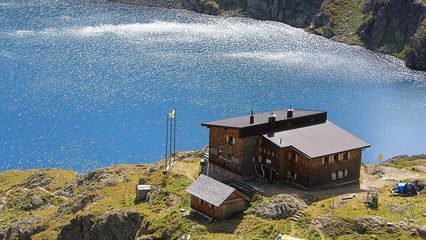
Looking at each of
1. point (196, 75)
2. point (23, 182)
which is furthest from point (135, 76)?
point (23, 182)

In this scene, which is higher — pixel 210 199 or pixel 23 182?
pixel 210 199

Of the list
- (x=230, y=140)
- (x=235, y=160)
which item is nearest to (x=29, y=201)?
(x=230, y=140)

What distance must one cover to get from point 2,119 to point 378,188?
3920 inches

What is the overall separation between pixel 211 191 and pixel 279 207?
811 cm

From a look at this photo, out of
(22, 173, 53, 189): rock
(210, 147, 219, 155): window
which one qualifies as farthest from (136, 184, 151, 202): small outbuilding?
(22, 173, 53, 189): rock

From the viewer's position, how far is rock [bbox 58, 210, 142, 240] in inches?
3115

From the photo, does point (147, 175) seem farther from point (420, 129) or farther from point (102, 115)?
point (420, 129)

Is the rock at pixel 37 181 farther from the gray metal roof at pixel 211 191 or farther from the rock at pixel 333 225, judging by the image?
the rock at pixel 333 225

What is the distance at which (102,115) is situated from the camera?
6142 inches

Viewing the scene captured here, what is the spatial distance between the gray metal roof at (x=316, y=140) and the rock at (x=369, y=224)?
43.5 feet

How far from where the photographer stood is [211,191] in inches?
2987

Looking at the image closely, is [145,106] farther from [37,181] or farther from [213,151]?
[213,151]

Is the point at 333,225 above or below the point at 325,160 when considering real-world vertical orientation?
below

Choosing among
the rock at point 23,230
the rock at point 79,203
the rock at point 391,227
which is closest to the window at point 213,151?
the rock at point 79,203
